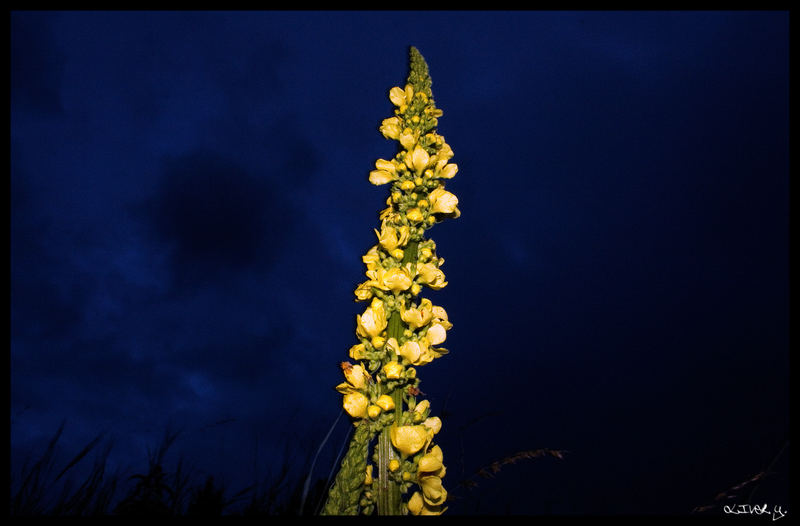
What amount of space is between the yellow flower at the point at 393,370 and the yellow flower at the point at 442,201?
2.77 feet

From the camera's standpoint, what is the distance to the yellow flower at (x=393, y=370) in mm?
1749

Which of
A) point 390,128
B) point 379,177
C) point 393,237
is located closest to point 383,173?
point 379,177

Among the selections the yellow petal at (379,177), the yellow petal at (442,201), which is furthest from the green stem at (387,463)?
the yellow petal at (379,177)

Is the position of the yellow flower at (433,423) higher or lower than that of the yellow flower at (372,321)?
lower

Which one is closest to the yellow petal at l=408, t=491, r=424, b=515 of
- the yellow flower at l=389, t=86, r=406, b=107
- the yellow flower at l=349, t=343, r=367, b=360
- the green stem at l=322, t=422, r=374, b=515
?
the green stem at l=322, t=422, r=374, b=515

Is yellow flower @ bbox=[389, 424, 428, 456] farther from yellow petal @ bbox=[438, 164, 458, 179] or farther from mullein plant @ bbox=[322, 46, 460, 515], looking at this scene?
yellow petal @ bbox=[438, 164, 458, 179]

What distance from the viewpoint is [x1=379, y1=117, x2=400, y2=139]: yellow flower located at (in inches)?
95.3

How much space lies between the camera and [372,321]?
1.88 meters

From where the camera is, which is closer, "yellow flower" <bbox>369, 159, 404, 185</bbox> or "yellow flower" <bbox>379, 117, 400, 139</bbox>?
"yellow flower" <bbox>369, 159, 404, 185</bbox>

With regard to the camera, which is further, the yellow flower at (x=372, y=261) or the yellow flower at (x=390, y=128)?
the yellow flower at (x=390, y=128)

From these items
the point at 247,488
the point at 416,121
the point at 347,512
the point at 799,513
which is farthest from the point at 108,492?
the point at 799,513

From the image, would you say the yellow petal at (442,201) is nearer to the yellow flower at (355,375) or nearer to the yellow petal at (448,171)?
the yellow petal at (448,171)

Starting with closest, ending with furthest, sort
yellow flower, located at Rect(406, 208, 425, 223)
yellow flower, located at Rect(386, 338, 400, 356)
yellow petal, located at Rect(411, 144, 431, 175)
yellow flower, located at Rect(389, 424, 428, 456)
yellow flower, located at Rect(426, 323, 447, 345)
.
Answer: yellow flower, located at Rect(389, 424, 428, 456) < yellow flower, located at Rect(386, 338, 400, 356) < yellow flower, located at Rect(426, 323, 447, 345) < yellow flower, located at Rect(406, 208, 425, 223) < yellow petal, located at Rect(411, 144, 431, 175)

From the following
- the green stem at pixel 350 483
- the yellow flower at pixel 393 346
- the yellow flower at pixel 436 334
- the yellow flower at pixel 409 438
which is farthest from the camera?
the yellow flower at pixel 436 334
